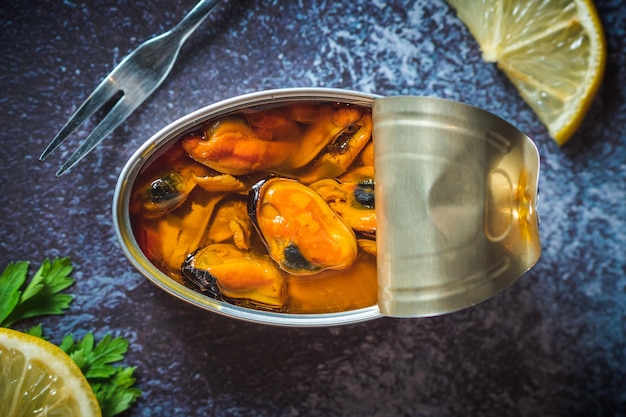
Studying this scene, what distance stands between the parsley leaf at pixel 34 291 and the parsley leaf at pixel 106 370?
87 millimetres

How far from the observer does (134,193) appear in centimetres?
116

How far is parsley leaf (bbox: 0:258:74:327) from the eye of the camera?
1.35m

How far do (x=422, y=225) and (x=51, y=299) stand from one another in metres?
0.87

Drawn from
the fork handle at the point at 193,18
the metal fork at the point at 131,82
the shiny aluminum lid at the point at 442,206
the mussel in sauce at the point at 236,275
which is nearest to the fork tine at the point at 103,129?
the metal fork at the point at 131,82

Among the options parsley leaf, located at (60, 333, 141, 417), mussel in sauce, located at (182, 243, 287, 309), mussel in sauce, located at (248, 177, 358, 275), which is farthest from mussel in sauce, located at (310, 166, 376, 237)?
parsley leaf, located at (60, 333, 141, 417)

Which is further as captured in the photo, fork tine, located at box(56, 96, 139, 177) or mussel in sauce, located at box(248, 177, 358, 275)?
fork tine, located at box(56, 96, 139, 177)

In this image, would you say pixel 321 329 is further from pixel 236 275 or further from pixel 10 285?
pixel 10 285

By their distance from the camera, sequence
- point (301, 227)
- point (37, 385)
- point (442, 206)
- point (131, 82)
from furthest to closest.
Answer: point (131, 82) < point (37, 385) < point (301, 227) < point (442, 206)

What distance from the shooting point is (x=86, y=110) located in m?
1.32

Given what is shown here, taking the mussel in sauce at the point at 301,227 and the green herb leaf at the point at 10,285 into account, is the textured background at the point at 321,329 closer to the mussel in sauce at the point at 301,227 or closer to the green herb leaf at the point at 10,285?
the green herb leaf at the point at 10,285

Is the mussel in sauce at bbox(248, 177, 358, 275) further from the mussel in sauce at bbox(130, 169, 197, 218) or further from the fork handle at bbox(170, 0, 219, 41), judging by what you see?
the fork handle at bbox(170, 0, 219, 41)

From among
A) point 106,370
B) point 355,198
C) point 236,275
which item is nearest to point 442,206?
point 355,198

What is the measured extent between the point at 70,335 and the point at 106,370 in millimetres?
116

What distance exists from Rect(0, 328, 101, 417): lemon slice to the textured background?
164mm
